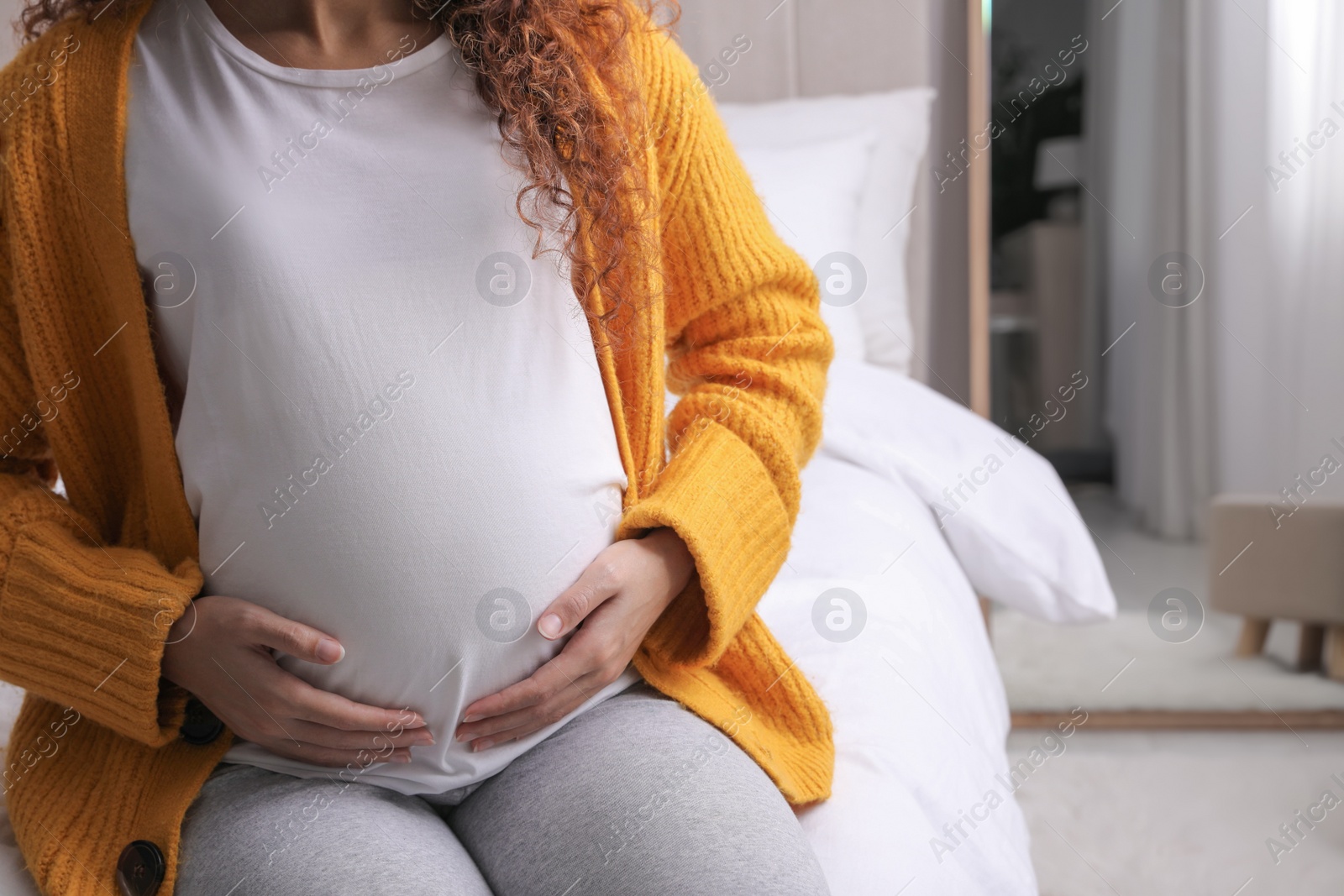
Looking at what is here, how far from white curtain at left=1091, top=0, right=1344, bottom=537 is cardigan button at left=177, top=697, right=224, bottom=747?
181cm

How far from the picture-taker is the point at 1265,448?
202 cm

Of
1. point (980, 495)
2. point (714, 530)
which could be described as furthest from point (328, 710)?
point (980, 495)

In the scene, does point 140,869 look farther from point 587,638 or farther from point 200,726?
point 587,638

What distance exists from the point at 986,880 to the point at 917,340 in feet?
5.05

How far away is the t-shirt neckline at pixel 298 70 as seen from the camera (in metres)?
0.73

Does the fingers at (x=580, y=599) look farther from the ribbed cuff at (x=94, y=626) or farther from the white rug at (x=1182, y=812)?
the white rug at (x=1182, y=812)

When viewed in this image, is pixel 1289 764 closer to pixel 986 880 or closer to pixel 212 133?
pixel 986 880

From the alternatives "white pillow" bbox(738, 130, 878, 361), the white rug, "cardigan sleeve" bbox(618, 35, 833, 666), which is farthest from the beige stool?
"cardigan sleeve" bbox(618, 35, 833, 666)

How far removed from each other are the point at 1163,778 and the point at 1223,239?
0.99 m

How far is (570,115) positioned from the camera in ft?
2.51

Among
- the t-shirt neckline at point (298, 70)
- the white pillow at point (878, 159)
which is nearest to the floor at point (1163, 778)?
the white pillow at point (878, 159)

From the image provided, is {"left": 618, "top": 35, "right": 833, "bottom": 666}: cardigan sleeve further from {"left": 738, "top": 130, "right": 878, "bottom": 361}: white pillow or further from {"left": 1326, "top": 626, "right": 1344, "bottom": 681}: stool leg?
{"left": 1326, "top": 626, "right": 1344, "bottom": 681}: stool leg

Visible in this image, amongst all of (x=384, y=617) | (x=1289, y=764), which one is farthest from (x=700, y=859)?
(x=1289, y=764)

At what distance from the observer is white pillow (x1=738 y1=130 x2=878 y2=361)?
1.81 meters
